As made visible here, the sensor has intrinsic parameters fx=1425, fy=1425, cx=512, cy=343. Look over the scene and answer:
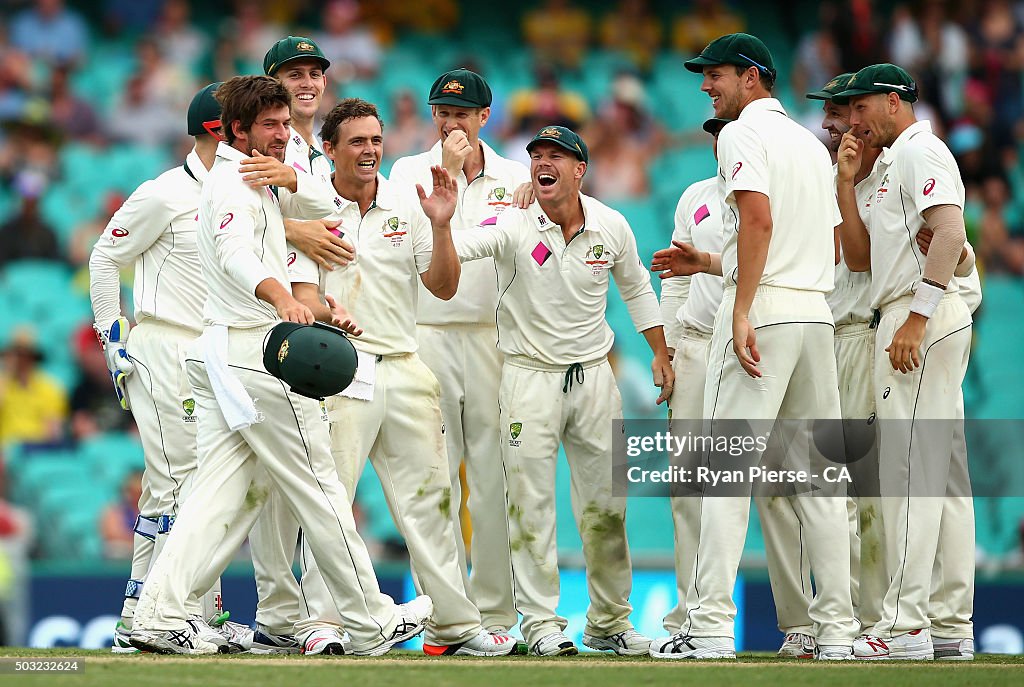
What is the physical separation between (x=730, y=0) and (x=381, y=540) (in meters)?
8.60

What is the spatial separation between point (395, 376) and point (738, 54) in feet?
7.54

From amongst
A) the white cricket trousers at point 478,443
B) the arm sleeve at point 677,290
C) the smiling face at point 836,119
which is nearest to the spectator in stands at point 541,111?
the arm sleeve at point 677,290

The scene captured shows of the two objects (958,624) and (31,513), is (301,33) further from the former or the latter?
(958,624)

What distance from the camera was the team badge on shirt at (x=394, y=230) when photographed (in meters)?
7.27

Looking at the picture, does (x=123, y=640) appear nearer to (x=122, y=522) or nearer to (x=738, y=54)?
(x=738, y=54)

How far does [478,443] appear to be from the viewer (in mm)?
7805

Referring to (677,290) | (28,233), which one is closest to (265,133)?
(677,290)

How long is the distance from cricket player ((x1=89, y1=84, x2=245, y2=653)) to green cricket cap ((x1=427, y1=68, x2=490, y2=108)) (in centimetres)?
124

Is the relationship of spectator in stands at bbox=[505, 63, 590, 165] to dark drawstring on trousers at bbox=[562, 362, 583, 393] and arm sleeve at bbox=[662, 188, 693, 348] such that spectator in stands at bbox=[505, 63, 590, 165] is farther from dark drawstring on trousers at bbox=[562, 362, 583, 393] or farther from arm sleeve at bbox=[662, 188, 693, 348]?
dark drawstring on trousers at bbox=[562, 362, 583, 393]

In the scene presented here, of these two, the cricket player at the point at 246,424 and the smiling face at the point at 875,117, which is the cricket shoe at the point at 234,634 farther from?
the smiling face at the point at 875,117

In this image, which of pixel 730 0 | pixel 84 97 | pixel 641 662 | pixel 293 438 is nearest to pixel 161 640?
pixel 293 438

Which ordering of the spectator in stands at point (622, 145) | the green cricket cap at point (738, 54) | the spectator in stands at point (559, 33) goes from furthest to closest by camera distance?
the spectator in stands at point (559, 33) < the spectator in stands at point (622, 145) < the green cricket cap at point (738, 54)

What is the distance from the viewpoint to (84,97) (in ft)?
52.4

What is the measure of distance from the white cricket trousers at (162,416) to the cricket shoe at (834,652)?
10.1 ft
